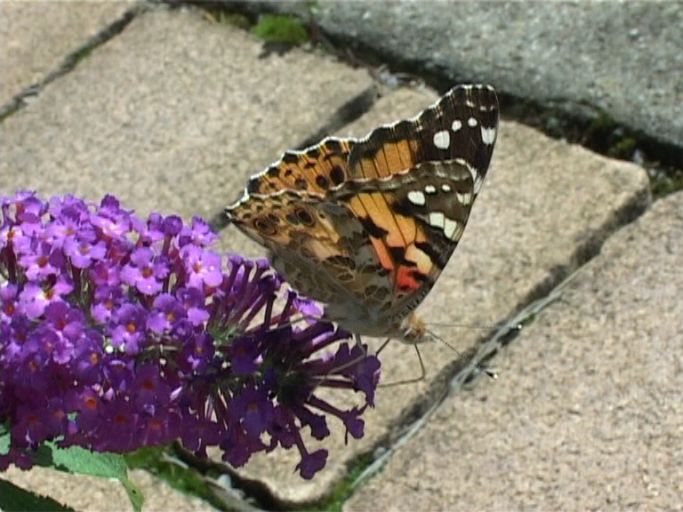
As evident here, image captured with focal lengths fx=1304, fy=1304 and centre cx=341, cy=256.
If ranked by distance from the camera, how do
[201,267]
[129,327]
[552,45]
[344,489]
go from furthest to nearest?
[552,45], [344,489], [201,267], [129,327]

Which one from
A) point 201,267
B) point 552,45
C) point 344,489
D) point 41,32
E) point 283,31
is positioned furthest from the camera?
point 41,32

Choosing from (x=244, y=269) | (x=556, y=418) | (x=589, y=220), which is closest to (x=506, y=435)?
(x=556, y=418)

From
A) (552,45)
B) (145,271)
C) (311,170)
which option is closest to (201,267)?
(145,271)

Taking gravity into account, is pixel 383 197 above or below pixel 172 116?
above

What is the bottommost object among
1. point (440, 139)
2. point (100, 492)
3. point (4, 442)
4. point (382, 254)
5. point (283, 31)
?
point (100, 492)

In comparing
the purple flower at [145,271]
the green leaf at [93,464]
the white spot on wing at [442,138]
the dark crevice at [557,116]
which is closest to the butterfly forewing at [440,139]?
the white spot on wing at [442,138]

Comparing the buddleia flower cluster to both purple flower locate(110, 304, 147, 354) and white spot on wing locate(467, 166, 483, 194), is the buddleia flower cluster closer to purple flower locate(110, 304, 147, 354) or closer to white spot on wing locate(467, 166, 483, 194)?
purple flower locate(110, 304, 147, 354)

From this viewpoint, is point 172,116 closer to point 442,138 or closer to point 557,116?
point 557,116
